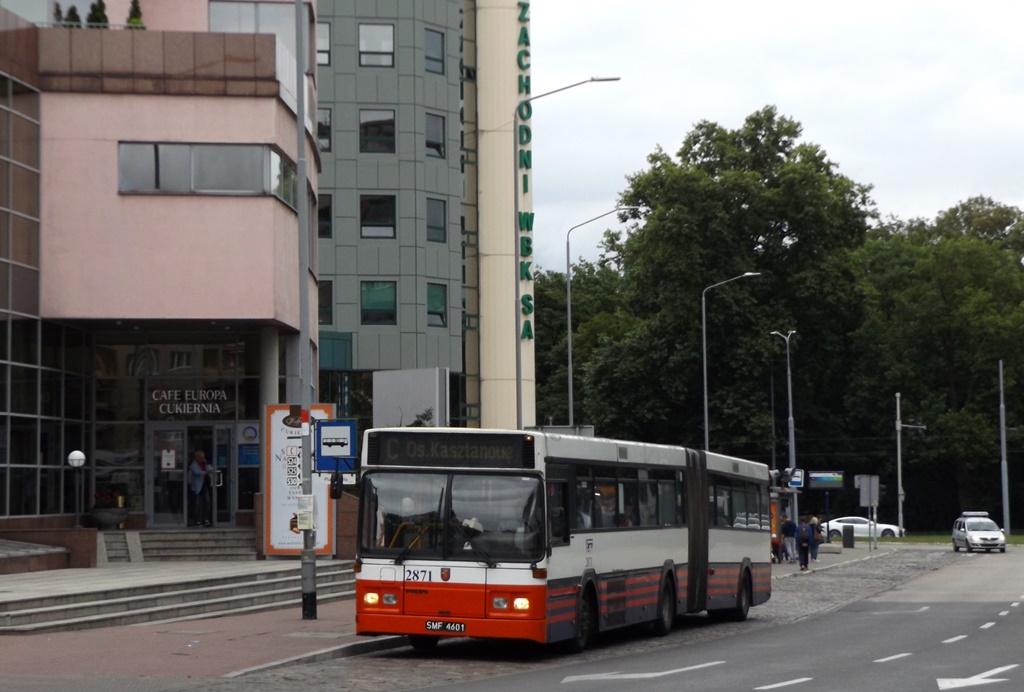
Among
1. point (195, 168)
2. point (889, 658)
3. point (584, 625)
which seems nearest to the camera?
point (889, 658)

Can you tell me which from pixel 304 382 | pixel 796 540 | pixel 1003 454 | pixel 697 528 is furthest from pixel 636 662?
pixel 1003 454

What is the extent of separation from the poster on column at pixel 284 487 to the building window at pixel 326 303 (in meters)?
23.1

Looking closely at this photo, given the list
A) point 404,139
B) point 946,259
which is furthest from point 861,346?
point 404,139

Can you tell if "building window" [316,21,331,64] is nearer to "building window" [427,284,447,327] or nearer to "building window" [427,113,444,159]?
"building window" [427,113,444,159]

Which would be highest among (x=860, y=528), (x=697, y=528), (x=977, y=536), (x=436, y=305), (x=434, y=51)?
(x=434, y=51)

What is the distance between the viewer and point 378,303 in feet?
194

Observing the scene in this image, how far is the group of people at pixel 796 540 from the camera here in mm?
47938

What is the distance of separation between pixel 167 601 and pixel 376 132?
36003 mm

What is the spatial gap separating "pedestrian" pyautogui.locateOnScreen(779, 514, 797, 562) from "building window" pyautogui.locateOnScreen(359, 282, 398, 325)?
15.5 meters

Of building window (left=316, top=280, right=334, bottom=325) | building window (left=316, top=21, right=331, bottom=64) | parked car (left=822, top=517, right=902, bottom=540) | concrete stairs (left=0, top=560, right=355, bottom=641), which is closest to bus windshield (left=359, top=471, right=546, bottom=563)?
concrete stairs (left=0, top=560, right=355, bottom=641)

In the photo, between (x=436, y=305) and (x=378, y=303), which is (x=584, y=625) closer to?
(x=378, y=303)

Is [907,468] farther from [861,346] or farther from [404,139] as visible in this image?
[404,139]

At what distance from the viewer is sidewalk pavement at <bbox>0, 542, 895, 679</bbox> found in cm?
1770

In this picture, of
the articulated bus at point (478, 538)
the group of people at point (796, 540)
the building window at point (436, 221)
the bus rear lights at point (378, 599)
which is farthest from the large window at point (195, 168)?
the building window at point (436, 221)
